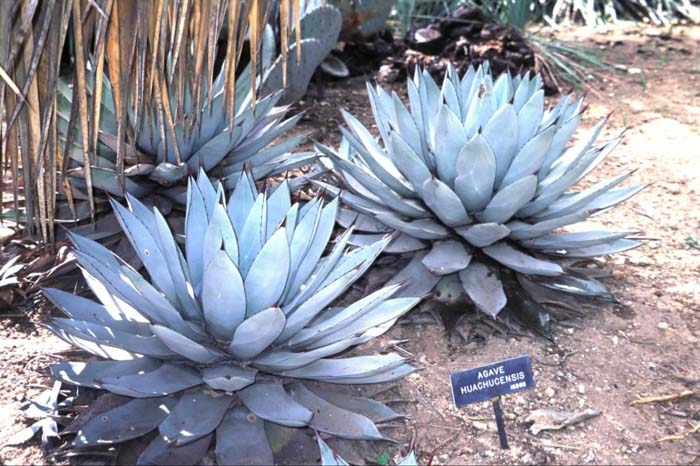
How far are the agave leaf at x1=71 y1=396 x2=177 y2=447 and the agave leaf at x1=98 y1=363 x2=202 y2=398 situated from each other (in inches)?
2.5

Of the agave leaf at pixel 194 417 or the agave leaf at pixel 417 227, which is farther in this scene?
the agave leaf at pixel 417 227

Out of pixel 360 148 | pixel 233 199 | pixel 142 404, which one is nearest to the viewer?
pixel 142 404

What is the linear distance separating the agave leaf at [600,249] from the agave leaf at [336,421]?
45.1 inches

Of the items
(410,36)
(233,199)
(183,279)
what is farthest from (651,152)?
(183,279)

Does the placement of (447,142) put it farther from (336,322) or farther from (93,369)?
(93,369)

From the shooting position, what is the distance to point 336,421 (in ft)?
6.71

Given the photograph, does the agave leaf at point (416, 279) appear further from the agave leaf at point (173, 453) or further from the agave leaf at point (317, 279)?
the agave leaf at point (173, 453)

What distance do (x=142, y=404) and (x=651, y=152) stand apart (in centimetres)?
305

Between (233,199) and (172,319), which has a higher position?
(233,199)

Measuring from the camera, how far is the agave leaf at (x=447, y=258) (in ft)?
8.57

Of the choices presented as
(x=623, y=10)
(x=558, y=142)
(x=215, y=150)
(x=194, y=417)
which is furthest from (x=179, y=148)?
(x=623, y=10)

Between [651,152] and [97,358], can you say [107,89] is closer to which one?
[97,358]

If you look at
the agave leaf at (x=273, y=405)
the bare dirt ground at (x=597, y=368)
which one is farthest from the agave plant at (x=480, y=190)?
the agave leaf at (x=273, y=405)

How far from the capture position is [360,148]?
284cm
